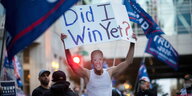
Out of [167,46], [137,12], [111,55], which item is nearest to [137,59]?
[111,55]

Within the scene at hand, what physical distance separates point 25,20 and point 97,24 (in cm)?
328

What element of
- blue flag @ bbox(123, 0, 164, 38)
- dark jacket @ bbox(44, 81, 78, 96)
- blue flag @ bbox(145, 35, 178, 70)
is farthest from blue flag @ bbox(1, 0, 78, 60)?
blue flag @ bbox(145, 35, 178, 70)

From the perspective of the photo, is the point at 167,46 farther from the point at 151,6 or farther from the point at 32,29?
the point at 151,6

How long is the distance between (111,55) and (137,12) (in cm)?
2436

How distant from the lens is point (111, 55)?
3638cm

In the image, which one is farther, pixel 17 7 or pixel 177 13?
pixel 177 13

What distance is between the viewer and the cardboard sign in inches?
329

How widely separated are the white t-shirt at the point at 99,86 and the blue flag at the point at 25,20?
1912 millimetres

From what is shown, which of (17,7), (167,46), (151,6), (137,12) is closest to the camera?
(17,7)

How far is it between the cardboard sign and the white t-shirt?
1092mm

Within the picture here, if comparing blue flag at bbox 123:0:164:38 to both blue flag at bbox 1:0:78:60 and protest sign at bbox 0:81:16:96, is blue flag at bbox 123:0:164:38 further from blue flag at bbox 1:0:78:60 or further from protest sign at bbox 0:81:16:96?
blue flag at bbox 1:0:78:60

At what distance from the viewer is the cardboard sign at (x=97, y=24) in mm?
8352

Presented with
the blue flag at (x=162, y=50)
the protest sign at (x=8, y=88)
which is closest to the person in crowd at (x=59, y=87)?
the protest sign at (x=8, y=88)

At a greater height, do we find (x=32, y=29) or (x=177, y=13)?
(x=177, y=13)
